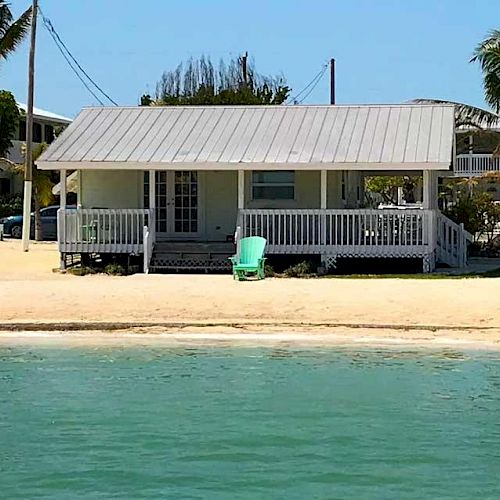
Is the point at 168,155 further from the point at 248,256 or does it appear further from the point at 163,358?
the point at 163,358

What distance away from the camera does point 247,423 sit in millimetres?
12188

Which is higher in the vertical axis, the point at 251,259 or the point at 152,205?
the point at 152,205

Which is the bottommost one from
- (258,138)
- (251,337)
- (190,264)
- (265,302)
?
(251,337)

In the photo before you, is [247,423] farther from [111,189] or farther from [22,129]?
[22,129]

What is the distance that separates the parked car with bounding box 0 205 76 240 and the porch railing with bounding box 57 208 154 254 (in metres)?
16.4

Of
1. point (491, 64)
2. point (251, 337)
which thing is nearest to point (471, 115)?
point (491, 64)

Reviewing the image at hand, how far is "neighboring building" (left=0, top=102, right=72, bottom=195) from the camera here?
53703 mm

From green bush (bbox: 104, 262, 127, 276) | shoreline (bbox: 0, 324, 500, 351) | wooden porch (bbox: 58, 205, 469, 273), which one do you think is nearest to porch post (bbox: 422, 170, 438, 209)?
wooden porch (bbox: 58, 205, 469, 273)

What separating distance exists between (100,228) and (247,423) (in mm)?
14284

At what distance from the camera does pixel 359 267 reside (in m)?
26.2

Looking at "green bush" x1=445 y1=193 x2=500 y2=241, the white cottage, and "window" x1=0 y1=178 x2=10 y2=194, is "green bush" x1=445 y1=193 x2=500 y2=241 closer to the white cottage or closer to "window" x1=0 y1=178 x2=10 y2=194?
the white cottage

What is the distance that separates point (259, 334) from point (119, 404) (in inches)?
206

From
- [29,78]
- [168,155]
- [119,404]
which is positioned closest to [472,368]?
[119,404]

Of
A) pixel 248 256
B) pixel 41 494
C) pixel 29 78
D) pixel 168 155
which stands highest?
pixel 29 78
